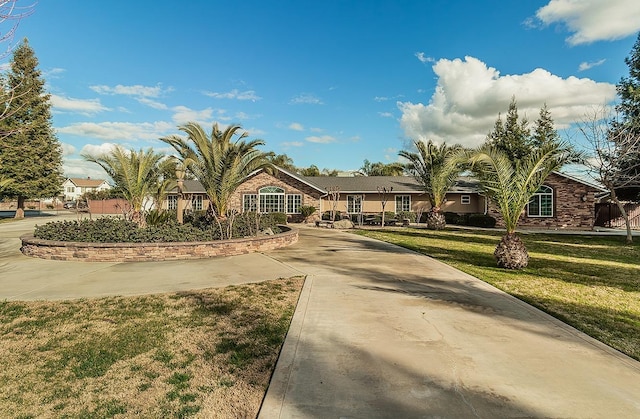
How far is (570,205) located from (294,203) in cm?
2046

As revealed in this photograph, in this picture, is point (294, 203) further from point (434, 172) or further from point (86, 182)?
point (86, 182)

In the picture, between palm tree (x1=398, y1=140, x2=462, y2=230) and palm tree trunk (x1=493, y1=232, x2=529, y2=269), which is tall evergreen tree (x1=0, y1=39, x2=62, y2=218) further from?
palm tree trunk (x1=493, y1=232, x2=529, y2=269)

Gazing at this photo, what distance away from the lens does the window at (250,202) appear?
28219 mm

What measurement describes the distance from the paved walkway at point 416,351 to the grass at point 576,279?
1.64ft

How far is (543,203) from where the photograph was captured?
82.4ft

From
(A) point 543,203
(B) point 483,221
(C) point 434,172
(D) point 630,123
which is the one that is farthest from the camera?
(A) point 543,203

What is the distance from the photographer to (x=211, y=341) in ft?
14.6

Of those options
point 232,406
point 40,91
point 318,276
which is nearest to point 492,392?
point 232,406

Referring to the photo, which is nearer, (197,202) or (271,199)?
(271,199)

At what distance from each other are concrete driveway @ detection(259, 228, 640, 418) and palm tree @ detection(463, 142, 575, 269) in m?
3.46

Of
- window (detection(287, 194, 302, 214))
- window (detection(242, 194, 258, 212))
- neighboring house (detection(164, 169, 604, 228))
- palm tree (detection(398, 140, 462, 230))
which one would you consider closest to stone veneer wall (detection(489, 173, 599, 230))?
neighboring house (detection(164, 169, 604, 228))

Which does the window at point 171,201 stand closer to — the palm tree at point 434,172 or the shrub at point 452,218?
the palm tree at point 434,172

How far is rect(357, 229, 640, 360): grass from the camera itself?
5.32 meters

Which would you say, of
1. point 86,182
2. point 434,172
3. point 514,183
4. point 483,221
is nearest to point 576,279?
point 514,183
